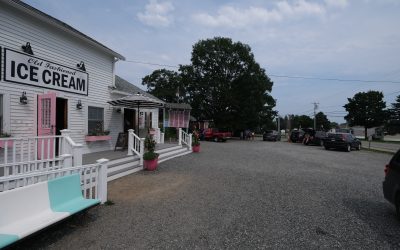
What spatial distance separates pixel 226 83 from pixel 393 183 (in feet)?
107

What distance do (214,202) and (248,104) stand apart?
3097cm

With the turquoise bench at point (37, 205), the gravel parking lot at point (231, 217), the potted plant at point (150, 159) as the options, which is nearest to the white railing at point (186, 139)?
the potted plant at point (150, 159)

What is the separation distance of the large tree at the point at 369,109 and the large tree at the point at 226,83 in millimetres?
35060

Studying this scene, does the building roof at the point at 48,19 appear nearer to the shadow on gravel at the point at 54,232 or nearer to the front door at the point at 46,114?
the front door at the point at 46,114

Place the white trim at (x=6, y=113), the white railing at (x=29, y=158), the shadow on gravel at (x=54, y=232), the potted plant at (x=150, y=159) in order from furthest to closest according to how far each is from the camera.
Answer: the potted plant at (x=150, y=159)
the white trim at (x=6, y=113)
the white railing at (x=29, y=158)
the shadow on gravel at (x=54, y=232)

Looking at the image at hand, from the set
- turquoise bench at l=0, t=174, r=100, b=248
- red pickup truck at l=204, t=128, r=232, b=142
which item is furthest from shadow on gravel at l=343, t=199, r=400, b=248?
red pickup truck at l=204, t=128, r=232, b=142

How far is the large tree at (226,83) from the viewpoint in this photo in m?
36.3

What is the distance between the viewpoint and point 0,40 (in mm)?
7195

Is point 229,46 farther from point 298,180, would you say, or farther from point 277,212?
point 277,212

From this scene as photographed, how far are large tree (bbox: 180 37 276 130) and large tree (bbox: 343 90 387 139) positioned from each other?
35.1 metres

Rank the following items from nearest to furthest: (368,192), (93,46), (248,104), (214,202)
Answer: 1. (214,202)
2. (368,192)
3. (93,46)
4. (248,104)


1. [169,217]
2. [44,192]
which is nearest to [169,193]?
[169,217]

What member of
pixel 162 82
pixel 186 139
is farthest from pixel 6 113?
pixel 162 82

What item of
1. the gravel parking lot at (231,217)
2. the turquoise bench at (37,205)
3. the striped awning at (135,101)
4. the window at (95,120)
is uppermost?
the striped awning at (135,101)
